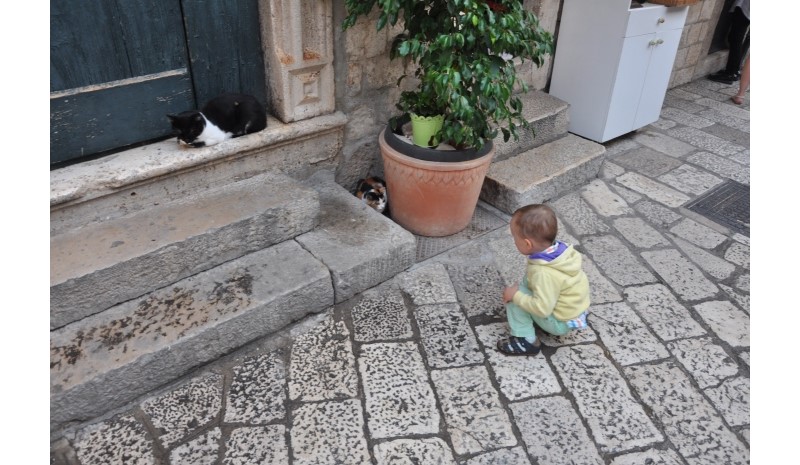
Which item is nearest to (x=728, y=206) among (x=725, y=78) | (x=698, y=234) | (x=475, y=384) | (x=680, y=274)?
(x=698, y=234)

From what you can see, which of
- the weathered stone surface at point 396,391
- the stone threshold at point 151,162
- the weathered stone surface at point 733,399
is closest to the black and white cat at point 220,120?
the stone threshold at point 151,162

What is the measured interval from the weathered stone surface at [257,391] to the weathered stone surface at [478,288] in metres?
0.98

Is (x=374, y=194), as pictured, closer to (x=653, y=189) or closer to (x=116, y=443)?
(x=116, y=443)

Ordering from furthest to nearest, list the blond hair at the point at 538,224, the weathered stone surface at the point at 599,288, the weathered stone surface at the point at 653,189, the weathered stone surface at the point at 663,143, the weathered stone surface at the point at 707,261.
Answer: the weathered stone surface at the point at 663,143, the weathered stone surface at the point at 653,189, the weathered stone surface at the point at 707,261, the weathered stone surface at the point at 599,288, the blond hair at the point at 538,224

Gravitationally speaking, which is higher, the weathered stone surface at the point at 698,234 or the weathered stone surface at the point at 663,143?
the weathered stone surface at the point at 663,143

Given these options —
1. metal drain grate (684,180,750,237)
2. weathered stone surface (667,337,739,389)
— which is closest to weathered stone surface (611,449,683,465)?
weathered stone surface (667,337,739,389)

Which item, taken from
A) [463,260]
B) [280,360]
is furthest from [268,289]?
[463,260]

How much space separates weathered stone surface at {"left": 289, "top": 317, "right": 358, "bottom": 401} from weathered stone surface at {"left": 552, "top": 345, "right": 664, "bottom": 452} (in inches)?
37.0

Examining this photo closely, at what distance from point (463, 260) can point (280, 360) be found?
3.98ft

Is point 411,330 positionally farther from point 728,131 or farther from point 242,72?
point 728,131

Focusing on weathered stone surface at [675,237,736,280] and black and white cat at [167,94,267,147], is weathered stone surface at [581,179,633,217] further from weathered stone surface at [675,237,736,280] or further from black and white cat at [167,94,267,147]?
black and white cat at [167,94,267,147]

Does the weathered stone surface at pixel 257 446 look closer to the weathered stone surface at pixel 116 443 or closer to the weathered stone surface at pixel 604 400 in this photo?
the weathered stone surface at pixel 116 443

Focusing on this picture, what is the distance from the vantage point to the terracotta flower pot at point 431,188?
308 centimetres

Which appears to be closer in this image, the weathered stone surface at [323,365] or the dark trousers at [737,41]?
the weathered stone surface at [323,365]
